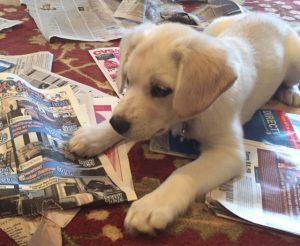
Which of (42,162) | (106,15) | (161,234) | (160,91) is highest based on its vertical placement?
(160,91)

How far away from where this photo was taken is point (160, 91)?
3.53 ft

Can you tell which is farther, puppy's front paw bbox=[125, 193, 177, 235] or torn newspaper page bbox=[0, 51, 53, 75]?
torn newspaper page bbox=[0, 51, 53, 75]

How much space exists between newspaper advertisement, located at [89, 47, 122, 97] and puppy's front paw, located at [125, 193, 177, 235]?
2.56ft

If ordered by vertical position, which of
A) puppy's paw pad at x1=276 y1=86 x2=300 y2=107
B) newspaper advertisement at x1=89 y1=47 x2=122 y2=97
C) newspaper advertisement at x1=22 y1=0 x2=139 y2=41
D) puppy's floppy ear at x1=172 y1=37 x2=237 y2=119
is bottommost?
puppy's paw pad at x1=276 y1=86 x2=300 y2=107

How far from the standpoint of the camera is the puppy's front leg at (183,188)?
1021mm

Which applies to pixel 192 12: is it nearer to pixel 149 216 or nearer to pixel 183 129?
pixel 183 129

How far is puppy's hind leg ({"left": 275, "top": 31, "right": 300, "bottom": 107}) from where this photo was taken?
5.33 feet

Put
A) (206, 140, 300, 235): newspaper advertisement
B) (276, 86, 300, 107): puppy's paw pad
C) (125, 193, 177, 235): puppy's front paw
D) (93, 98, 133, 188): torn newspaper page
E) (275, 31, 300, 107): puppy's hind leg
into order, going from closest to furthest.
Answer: (125, 193, 177, 235): puppy's front paw < (206, 140, 300, 235): newspaper advertisement < (93, 98, 133, 188): torn newspaper page < (275, 31, 300, 107): puppy's hind leg < (276, 86, 300, 107): puppy's paw pad

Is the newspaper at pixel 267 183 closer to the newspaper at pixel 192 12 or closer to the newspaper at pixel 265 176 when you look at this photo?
the newspaper at pixel 265 176

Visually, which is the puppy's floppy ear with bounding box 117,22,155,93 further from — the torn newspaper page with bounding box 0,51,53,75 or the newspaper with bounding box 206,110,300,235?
the torn newspaper page with bounding box 0,51,53,75

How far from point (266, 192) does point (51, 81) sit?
3.16 feet

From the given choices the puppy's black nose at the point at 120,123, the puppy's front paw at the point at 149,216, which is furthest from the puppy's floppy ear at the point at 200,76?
the puppy's front paw at the point at 149,216

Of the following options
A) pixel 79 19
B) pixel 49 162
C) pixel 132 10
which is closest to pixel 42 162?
pixel 49 162

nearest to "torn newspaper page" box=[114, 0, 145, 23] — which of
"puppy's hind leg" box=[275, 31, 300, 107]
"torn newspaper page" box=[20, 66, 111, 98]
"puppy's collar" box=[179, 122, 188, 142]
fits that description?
"torn newspaper page" box=[20, 66, 111, 98]
